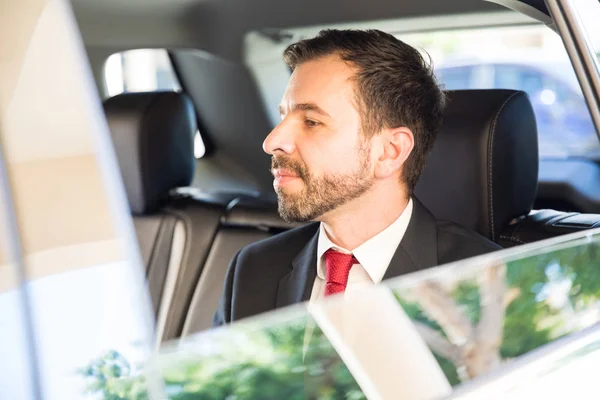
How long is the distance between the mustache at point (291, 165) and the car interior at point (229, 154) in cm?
43

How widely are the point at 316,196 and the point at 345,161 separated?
11 cm

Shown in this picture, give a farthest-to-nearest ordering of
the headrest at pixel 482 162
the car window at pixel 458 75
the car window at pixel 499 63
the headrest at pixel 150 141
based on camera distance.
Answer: the car window at pixel 458 75 < the car window at pixel 499 63 < the headrest at pixel 150 141 < the headrest at pixel 482 162

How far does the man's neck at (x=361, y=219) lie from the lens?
5.86ft

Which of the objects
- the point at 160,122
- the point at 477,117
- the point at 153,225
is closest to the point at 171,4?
the point at 160,122

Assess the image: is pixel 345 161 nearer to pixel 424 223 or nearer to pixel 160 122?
pixel 424 223

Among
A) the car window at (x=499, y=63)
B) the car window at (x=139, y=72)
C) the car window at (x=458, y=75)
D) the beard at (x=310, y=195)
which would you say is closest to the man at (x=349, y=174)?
the beard at (x=310, y=195)

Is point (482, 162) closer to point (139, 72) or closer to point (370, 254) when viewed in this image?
point (370, 254)

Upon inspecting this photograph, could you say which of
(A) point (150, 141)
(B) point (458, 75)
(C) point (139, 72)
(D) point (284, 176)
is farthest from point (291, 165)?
(C) point (139, 72)

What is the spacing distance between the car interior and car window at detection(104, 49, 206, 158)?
1.7 inches

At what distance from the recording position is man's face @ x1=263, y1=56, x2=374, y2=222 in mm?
1700

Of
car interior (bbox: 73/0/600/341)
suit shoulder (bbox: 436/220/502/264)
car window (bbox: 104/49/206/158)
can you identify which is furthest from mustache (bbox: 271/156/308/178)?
car window (bbox: 104/49/206/158)

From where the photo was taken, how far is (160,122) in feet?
8.96

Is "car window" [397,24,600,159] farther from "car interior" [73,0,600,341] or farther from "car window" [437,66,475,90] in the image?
"car interior" [73,0,600,341]

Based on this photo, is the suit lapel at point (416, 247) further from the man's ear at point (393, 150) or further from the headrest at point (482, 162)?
the headrest at point (482, 162)
